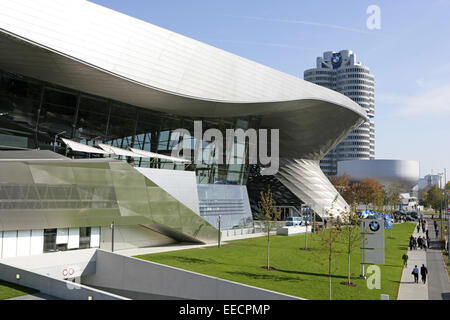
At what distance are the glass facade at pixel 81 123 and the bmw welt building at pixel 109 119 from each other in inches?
2.9

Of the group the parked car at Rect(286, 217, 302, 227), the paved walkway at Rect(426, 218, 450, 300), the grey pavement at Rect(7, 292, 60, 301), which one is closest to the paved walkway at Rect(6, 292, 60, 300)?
Answer: the grey pavement at Rect(7, 292, 60, 301)

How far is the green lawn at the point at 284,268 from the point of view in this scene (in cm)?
1576

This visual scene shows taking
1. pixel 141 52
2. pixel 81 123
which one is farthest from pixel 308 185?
pixel 141 52

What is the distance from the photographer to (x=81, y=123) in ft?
92.3

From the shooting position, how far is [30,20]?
2030 centimetres

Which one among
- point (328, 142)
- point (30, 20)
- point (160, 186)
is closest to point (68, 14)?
point (30, 20)

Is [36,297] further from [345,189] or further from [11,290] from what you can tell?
[345,189]

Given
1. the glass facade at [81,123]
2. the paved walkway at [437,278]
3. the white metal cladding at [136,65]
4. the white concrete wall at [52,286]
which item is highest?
the white metal cladding at [136,65]

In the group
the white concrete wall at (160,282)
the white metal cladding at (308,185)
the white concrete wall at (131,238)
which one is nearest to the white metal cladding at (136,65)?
the white concrete wall at (131,238)

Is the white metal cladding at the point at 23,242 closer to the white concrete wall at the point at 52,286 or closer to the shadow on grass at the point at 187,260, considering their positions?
the white concrete wall at the point at 52,286

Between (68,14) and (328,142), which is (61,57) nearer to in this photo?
(68,14)

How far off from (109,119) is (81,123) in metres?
2.24

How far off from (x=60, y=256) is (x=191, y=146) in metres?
16.3

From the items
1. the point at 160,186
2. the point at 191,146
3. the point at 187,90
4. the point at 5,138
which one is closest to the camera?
the point at 5,138
